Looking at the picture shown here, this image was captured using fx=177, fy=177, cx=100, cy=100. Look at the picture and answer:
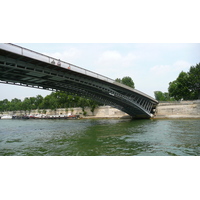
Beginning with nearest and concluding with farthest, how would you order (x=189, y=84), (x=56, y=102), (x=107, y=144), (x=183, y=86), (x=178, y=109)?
(x=107, y=144) < (x=178, y=109) < (x=189, y=84) < (x=183, y=86) < (x=56, y=102)

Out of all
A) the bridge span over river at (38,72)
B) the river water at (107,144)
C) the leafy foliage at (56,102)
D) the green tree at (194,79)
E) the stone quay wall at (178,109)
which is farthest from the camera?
the leafy foliage at (56,102)

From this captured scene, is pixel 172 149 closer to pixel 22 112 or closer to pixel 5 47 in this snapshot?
pixel 5 47

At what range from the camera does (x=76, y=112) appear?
67.2m

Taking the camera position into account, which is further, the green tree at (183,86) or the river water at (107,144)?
the green tree at (183,86)

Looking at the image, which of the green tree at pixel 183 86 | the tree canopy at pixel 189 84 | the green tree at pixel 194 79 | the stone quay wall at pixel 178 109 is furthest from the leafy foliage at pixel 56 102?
the green tree at pixel 194 79

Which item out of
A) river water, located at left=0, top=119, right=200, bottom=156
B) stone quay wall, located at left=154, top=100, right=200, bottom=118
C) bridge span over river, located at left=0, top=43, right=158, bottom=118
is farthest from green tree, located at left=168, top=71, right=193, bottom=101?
river water, located at left=0, top=119, right=200, bottom=156

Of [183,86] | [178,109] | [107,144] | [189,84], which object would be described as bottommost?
[107,144]

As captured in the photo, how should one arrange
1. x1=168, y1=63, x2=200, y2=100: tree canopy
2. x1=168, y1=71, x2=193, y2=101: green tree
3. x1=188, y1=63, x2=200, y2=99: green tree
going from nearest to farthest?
x1=188, y1=63, x2=200, y2=99: green tree, x1=168, y1=63, x2=200, y2=100: tree canopy, x1=168, y1=71, x2=193, y2=101: green tree

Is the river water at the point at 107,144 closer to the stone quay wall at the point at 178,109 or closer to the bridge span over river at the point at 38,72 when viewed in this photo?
the bridge span over river at the point at 38,72

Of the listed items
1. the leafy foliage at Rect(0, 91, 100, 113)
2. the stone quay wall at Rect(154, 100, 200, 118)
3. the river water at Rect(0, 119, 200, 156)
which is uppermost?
the leafy foliage at Rect(0, 91, 100, 113)

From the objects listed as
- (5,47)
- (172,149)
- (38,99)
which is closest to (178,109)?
(172,149)

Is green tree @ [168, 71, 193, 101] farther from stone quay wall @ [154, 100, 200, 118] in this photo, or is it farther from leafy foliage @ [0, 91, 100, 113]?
leafy foliage @ [0, 91, 100, 113]

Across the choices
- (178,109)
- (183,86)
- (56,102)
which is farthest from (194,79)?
(56,102)

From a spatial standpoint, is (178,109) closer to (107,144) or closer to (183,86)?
(183,86)
